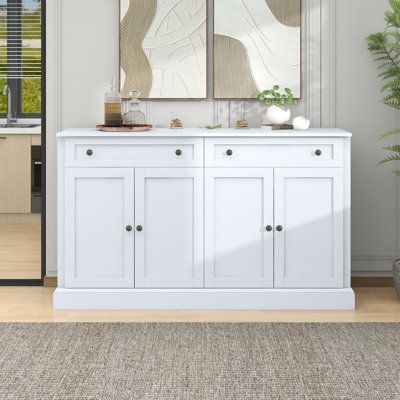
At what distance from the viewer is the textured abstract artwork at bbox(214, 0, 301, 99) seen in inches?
203

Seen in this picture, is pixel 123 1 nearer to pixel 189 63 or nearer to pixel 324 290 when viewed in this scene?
pixel 189 63

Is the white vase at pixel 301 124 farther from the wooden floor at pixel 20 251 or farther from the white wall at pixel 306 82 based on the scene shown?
the wooden floor at pixel 20 251

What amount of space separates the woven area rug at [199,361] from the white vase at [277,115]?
1.19 m

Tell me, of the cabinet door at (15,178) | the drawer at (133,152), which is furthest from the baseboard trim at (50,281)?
the cabinet door at (15,178)

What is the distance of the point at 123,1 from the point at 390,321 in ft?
7.53

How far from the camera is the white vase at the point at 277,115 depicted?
196 inches

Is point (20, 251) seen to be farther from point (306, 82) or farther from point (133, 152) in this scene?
point (306, 82)

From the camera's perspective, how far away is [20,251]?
6.56 m

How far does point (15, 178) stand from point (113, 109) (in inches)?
110

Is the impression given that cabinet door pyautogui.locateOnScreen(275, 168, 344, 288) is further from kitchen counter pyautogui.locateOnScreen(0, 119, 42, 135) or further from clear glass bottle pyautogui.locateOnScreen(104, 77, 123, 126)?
kitchen counter pyautogui.locateOnScreen(0, 119, 42, 135)

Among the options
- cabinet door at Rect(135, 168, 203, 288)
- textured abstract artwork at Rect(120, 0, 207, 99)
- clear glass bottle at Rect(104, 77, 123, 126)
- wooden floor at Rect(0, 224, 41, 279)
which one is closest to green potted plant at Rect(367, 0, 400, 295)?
textured abstract artwork at Rect(120, 0, 207, 99)

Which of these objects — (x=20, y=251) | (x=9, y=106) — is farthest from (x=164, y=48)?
(x=9, y=106)

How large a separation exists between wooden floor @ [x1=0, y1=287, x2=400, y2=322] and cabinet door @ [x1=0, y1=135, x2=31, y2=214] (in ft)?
8.36

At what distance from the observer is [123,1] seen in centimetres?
516
